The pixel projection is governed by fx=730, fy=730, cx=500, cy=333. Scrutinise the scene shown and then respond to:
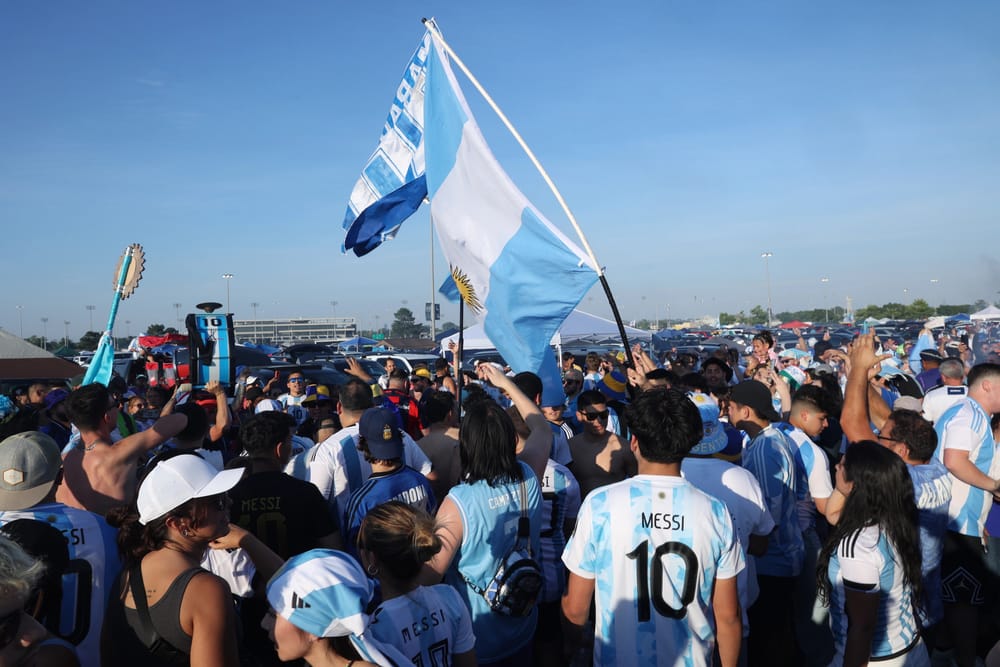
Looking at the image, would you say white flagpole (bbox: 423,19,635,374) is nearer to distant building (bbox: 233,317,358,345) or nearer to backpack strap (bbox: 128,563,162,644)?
backpack strap (bbox: 128,563,162,644)

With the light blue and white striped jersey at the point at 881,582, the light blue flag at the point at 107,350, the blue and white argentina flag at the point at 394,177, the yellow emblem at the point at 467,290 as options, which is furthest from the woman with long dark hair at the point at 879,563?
the light blue flag at the point at 107,350

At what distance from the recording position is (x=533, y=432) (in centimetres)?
423

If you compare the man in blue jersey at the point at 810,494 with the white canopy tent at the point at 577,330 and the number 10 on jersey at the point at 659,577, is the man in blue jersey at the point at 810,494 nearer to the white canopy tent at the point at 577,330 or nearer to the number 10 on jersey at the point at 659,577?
the number 10 on jersey at the point at 659,577

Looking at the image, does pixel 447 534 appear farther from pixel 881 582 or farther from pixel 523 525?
pixel 881 582

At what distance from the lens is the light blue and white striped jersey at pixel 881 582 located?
320 centimetres

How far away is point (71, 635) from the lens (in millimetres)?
2850

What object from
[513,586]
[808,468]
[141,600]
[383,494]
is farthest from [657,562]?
[808,468]

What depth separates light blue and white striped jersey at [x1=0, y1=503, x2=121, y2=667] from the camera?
2865 millimetres

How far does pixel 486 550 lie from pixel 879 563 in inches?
68.5

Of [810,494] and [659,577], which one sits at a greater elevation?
[659,577]

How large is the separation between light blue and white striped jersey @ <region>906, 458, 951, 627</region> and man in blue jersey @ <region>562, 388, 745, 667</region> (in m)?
1.68

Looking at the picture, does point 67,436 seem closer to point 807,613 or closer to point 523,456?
point 523,456

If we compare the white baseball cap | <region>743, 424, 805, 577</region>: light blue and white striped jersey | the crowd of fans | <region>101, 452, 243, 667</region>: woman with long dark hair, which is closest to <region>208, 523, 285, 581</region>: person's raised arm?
the crowd of fans

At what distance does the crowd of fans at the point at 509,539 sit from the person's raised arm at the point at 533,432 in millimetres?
13
